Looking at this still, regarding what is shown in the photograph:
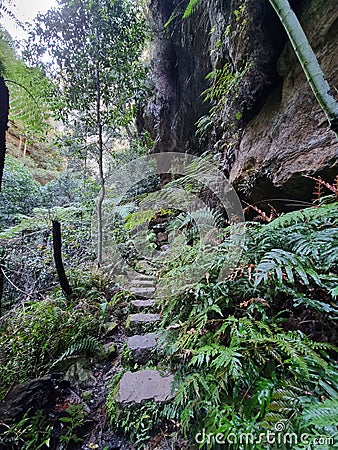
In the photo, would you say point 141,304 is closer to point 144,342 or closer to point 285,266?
A: point 144,342

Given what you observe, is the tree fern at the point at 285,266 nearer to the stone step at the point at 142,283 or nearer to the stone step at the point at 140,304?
the stone step at the point at 140,304

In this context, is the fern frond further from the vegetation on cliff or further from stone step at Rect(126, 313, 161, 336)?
stone step at Rect(126, 313, 161, 336)

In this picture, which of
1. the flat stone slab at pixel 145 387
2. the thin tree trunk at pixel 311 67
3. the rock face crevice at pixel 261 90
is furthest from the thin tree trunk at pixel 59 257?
the thin tree trunk at pixel 311 67

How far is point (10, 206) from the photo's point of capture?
5.20 metres

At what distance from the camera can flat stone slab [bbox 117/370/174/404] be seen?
1395mm

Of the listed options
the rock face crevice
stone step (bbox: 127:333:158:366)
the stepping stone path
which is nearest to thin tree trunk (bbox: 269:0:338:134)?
Result: the rock face crevice

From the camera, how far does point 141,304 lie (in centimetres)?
267

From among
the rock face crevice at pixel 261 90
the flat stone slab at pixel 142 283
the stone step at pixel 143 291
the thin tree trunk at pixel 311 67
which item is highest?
the rock face crevice at pixel 261 90

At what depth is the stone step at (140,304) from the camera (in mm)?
2621

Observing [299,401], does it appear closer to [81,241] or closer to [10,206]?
[81,241]

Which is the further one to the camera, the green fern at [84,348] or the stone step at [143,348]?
the green fern at [84,348]

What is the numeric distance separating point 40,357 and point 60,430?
2.32 ft

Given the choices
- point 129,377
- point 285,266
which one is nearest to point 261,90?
point 285,266

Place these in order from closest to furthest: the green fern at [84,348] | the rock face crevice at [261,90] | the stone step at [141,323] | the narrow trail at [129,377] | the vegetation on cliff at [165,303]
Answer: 1. the vegetation on cliff at [165,303]
2. the narrow trail at [129,377]
3. the rock face crevice at [261,90]
4. the green fern at [84,348]
5. the stone step at [141,323]
